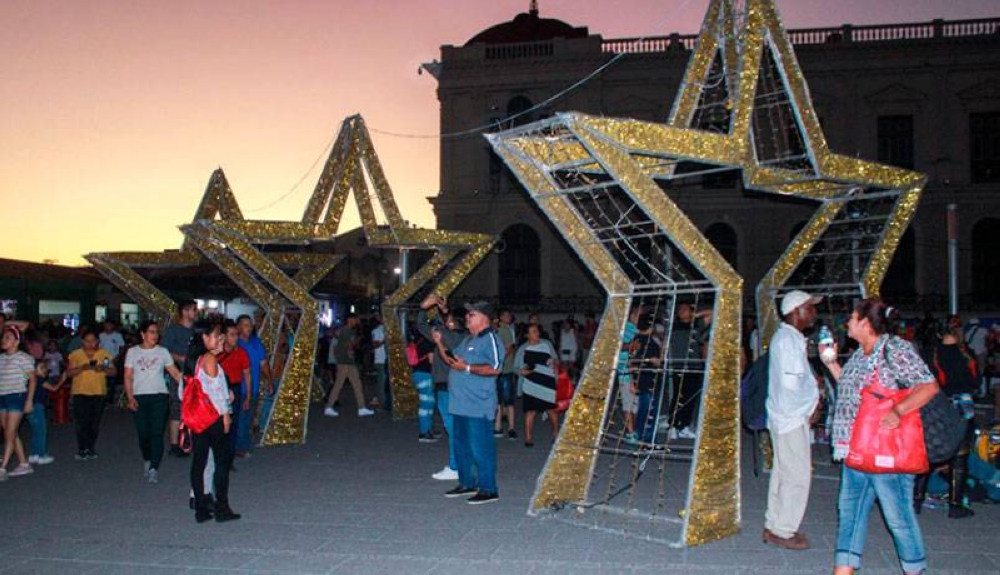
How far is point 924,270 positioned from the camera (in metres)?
29.9

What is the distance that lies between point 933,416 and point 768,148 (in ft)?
77.1

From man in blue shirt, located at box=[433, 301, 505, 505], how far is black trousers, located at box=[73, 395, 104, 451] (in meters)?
5.17

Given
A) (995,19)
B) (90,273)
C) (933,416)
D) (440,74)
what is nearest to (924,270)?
(995,19)

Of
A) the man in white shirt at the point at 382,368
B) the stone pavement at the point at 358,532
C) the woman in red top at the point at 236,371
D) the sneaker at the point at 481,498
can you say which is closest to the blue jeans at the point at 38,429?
the stone pavement at the point at 358,532

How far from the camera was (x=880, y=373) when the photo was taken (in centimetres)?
503

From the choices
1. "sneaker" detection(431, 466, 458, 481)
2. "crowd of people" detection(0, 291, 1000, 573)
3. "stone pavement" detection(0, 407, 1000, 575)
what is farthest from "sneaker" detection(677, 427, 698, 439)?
→ "sneaker" detection(431, 466, 458, 481)

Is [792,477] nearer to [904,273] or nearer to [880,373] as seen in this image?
[880,373]

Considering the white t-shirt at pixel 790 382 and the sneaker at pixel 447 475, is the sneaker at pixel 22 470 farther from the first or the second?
the white t-shirt at pixel 790 382

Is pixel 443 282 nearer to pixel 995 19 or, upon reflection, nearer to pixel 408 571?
pixel 408 571

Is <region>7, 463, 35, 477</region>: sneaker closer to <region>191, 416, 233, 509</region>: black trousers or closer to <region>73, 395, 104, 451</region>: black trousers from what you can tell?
<region>73, 395, 104, 451</region>: black trousers

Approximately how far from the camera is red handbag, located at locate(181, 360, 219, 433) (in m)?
7.22

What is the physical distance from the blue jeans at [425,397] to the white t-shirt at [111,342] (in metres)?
7.24

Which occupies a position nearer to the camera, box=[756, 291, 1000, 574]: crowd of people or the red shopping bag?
box=[756, 291, 1000, 574]: crowd of people

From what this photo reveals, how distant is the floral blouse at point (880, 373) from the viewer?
16.3 ft
